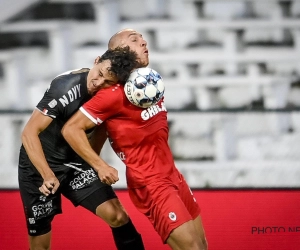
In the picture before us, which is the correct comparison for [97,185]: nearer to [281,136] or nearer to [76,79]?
[76,79]

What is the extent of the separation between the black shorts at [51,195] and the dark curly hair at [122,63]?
0.52 m

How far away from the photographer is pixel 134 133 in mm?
2951

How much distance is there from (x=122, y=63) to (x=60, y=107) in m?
0.36

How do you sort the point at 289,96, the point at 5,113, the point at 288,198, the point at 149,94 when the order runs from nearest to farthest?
the point at 149,94 < the point at 288,198 < the point at 5,113 < the point at 289,96

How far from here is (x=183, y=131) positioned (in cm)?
587

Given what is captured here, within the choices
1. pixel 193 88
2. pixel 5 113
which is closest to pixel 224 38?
pixel 193 88

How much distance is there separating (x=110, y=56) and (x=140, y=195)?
62cm

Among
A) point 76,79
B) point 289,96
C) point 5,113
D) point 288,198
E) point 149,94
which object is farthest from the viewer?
point 289,96

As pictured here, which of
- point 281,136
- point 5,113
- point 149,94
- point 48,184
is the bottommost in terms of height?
point 281,136

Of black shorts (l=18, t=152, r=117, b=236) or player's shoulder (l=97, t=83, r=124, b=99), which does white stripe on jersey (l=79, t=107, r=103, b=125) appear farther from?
black shorts (l=18, t=152, r=117, b=236)

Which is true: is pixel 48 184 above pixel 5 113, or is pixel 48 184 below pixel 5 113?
above

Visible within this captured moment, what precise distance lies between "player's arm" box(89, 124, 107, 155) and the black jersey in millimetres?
105

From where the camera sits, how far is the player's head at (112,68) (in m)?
2.90

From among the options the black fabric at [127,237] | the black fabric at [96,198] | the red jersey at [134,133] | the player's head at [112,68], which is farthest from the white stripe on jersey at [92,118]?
the black fabric at [127,237]
